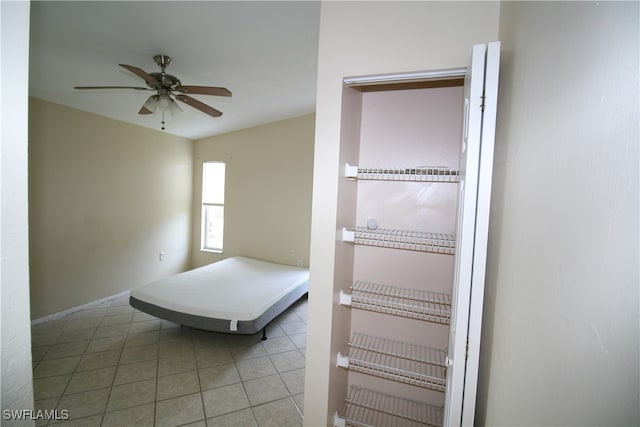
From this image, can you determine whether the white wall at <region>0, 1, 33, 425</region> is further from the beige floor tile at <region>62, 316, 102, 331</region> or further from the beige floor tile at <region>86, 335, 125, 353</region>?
the beige floor tile at <region>62, 316, 102, 331</region>

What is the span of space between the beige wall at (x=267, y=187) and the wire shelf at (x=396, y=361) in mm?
2959

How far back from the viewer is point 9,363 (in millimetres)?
648

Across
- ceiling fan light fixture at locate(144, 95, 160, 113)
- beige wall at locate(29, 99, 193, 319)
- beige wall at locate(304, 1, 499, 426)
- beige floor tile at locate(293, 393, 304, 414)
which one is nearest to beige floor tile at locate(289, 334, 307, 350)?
beige floor tile at locate(293, 393, 304, 414)

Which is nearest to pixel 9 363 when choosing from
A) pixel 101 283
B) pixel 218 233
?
pixel 101 283

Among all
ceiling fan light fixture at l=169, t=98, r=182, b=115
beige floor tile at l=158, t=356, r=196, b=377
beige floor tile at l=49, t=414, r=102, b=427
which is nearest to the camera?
beige floor tile at l=49, t=414, r=102, b=427

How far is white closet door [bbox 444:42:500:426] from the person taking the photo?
2.78ft

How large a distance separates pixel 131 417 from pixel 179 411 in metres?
0.33

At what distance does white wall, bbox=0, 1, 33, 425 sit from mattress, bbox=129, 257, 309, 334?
212 centimetres

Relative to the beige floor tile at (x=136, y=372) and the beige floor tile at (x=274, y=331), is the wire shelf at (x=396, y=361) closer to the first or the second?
the beige floor tile at (x=274, y=331)

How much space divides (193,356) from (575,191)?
329 centimetres

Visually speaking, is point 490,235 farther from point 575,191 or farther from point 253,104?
point 253,104

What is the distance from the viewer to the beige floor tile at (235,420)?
1.99 metres

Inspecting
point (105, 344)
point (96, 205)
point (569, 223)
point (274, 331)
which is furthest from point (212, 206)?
point (569, 223)

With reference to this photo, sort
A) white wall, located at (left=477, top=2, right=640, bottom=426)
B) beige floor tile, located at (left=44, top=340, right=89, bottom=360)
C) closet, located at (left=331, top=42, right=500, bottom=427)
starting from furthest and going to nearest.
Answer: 1. beige floor tile, located at (left=44, top=340, right=89, bottom=360)
2. closet, located at (left=331, top=42, right=500, bottom=427)
3. white wall, located at (left=477, top=2, right=640, bottom=426)
